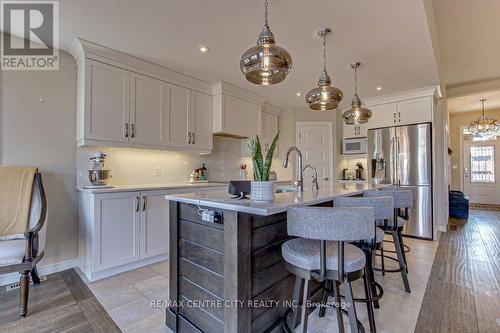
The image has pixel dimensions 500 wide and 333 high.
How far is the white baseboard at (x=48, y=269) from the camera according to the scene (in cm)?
243

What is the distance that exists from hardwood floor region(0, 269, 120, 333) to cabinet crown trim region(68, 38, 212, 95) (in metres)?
2.39

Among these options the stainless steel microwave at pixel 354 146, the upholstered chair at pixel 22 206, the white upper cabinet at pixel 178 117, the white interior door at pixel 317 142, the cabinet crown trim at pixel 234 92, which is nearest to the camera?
the upholstered chair at pixel 22 206

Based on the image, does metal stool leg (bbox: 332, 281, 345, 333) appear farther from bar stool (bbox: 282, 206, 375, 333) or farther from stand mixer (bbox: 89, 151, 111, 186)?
stand mixer (bbox: 89, 151, 111, 186)

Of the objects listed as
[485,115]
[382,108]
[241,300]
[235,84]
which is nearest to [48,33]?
[235,84]

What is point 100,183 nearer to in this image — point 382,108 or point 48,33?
point 48,33

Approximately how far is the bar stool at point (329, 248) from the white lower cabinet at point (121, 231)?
2.00 m

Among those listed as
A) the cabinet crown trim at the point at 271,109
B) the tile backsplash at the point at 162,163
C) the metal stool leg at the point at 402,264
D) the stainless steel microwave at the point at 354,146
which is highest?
the cabinet crown trim at the point at 271,109

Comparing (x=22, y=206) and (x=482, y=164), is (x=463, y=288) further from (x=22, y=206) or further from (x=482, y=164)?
(x=482, y=164)

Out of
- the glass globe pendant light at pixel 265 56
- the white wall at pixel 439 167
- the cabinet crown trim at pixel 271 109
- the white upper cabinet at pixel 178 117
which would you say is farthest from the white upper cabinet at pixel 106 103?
the white wall at pixel 439 167

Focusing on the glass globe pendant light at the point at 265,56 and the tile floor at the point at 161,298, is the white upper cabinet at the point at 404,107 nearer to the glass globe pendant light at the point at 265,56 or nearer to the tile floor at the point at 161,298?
the tile floor at the point at 161,298

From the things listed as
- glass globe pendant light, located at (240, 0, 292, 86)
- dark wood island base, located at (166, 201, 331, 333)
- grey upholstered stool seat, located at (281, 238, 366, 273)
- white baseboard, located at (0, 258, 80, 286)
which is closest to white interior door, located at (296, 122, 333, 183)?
glass globe pendant light, located at (240, 0, 292, 86)

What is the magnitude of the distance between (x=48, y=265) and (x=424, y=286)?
12.9 feet

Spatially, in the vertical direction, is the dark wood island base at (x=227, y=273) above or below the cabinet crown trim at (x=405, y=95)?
below

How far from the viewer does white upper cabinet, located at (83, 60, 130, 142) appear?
2.65 metres
